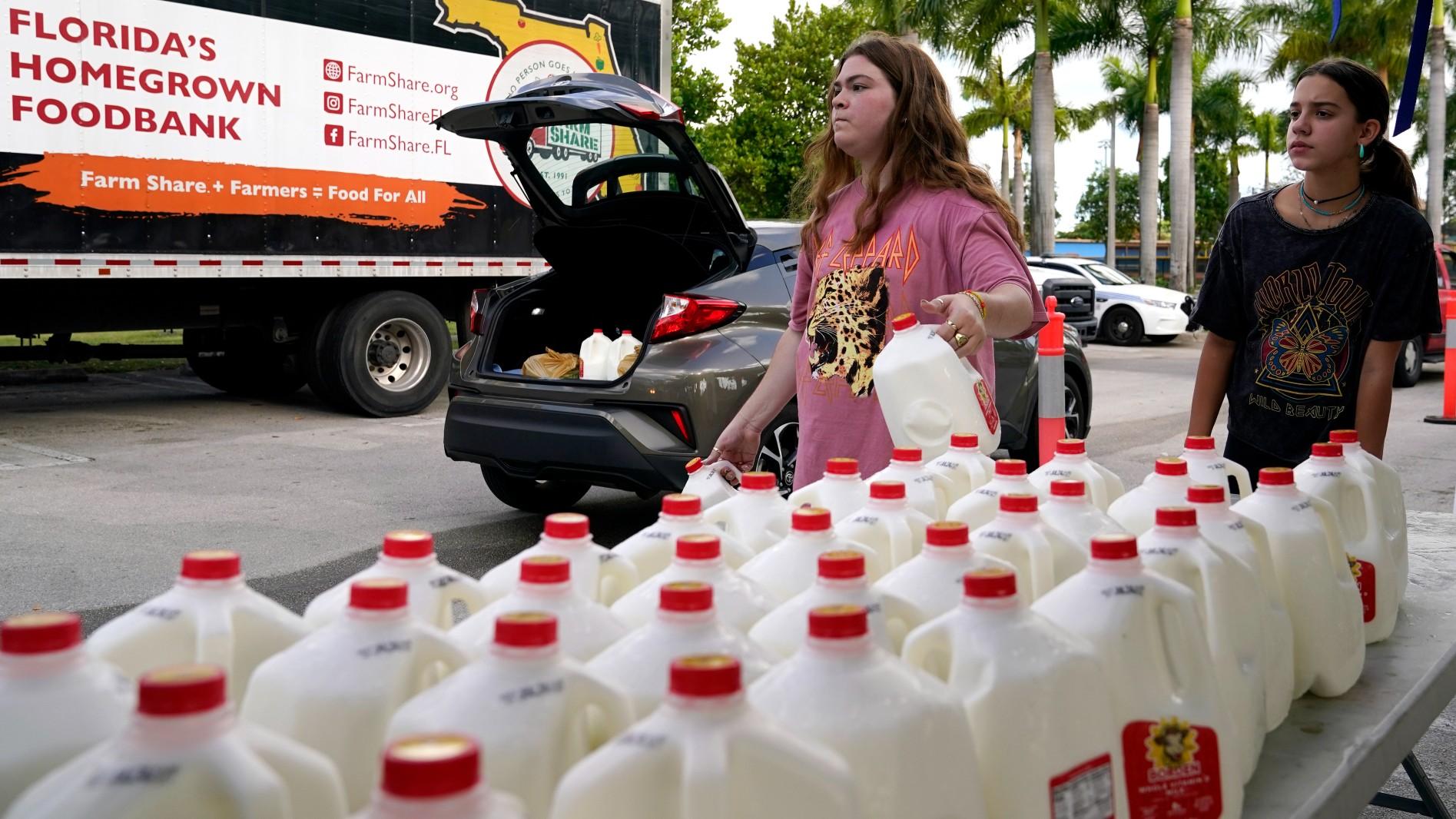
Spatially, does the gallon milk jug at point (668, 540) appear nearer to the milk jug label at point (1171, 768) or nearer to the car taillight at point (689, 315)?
the milk jug label at point (1171, 768)

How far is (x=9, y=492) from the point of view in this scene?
287 inches

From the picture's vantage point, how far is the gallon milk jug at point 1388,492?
238 cm

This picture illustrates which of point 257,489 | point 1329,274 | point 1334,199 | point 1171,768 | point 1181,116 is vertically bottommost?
point 257,489

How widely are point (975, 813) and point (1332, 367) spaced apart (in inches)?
86.5

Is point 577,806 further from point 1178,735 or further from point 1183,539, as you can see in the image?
point 1183,539

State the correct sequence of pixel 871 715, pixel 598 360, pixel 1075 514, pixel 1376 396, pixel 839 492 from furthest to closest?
pixel 598 360 < pixel 1376 396 < pixel 839 492 < pixel 1075 514 < pixel 871 715

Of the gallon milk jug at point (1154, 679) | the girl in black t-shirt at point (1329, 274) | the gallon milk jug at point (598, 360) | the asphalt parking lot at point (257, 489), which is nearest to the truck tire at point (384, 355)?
the asphalt parking lot at point (257, 489)

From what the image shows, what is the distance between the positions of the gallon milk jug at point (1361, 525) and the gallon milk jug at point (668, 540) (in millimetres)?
1047

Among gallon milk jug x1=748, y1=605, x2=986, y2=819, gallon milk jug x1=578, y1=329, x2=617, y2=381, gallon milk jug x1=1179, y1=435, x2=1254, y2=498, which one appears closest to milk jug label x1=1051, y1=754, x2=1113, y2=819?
gallon milk jug x1=748, y1=605, x2=986, y2=819

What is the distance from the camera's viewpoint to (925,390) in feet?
8.76

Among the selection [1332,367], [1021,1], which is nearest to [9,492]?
[1332,367]

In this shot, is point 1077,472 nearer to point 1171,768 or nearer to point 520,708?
point 1171,768

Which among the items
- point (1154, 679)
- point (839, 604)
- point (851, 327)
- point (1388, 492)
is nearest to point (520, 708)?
point (839, 604)

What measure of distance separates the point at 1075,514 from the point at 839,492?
16.7 inches
